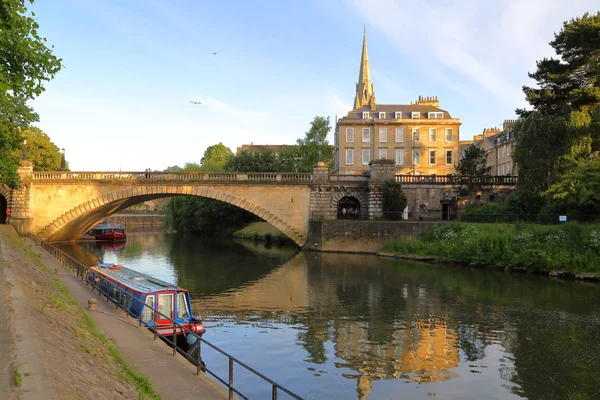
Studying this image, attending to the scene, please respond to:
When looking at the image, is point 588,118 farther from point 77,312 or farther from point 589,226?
point 77,312

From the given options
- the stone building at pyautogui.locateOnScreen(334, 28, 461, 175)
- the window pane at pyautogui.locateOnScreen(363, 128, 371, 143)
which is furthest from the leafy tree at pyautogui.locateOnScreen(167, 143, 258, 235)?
the window pane at pyautogui.locateOnScreen(363, 128, 371, 143)

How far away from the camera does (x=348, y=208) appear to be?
5312 centimetres

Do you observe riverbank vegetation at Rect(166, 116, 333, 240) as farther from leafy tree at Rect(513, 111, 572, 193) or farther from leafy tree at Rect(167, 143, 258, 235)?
leafy tree at Rect(513, 111, 572, 193)

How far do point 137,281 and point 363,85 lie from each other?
304 ft

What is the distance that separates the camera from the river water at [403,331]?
13.2m

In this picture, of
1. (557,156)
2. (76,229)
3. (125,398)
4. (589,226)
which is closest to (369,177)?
(557,156)

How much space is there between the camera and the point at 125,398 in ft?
26.5

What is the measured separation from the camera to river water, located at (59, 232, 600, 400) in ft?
43.4

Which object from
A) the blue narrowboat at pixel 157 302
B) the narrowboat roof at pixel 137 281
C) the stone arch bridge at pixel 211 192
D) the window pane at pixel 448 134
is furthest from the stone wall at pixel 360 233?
the window pane at pixel 448 134

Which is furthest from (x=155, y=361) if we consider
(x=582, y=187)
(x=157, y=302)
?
(x=582, y=187)

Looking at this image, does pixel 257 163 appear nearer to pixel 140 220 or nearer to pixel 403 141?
pixel 403 141

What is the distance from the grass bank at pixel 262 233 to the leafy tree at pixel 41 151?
84.1 feet

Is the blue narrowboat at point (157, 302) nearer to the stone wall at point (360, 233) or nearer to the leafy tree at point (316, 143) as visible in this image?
the stone wall at point (360, 233)

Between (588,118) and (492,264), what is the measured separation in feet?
39.5
